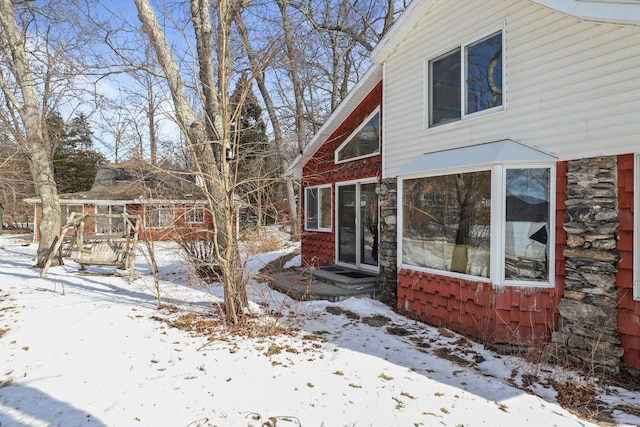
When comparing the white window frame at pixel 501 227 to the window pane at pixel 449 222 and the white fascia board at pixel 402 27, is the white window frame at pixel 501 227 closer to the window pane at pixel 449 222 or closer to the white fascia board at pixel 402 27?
the window pane at pixel 449 222

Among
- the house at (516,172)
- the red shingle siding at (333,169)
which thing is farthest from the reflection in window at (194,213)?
the house at (516,172)

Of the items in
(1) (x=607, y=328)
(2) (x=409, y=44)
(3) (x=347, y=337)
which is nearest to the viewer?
(1) (x=607, y=328)

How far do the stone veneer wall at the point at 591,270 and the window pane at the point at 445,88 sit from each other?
1968 mm

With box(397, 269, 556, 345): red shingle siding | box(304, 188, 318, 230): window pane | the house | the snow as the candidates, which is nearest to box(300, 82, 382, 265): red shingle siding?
box(304, 188, 318, 230): window pane

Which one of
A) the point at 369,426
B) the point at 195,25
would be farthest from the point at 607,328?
the point at 195,25

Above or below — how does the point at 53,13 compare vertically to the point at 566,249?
above

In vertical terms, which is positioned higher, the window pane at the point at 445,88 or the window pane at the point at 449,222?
the window pane at the point at 445,88

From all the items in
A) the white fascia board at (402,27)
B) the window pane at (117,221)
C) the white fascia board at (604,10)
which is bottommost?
the window pane at (117,221)

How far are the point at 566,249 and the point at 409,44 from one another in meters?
4.13

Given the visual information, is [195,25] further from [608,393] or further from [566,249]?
[608,393]

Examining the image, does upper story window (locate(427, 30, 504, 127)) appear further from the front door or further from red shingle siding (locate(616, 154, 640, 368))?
the front door

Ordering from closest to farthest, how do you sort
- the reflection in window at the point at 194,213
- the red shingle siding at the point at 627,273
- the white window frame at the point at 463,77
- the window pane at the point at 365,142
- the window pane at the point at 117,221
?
the red shingle siding at the point at 627,273 → the reflection in window at the point at 194,213 → the white window frame at the point at 463,77 → the window pane at the point at 365,142 → the window pane at the point at 117,221

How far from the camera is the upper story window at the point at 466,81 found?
509cm

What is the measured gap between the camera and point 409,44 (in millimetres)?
6395
